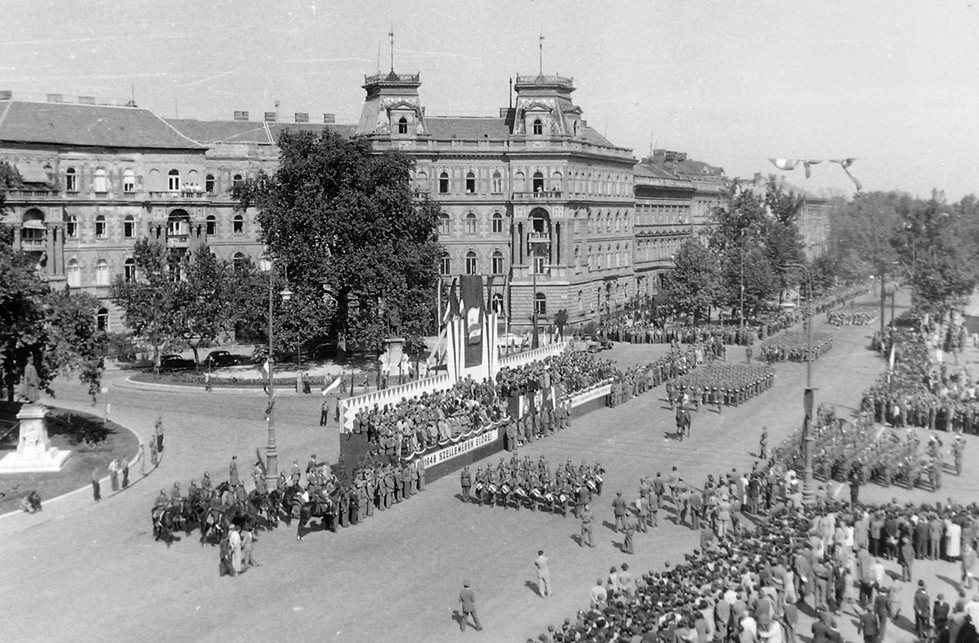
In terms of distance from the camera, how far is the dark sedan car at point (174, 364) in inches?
2180

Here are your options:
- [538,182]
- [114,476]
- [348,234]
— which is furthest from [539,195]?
[114,476]

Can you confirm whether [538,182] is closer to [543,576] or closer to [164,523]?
[164,523]

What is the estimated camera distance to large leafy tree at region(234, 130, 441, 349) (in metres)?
52.5

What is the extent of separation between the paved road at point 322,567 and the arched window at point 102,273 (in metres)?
34.9

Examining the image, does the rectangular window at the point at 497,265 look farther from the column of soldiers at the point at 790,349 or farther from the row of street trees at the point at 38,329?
the row of street trees at the point at 38,329

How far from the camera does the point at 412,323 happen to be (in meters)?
54.0

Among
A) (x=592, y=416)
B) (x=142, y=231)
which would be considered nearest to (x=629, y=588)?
(x=592, y=416)

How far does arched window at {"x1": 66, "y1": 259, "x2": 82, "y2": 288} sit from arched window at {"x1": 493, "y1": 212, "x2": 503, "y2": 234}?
94.7ft

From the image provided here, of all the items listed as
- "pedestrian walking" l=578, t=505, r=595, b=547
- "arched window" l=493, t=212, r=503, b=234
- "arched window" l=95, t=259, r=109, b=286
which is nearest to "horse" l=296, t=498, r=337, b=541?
"pedestrian walking" l=578, t=505, r=595, b=547

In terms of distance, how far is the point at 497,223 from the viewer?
76562 mm

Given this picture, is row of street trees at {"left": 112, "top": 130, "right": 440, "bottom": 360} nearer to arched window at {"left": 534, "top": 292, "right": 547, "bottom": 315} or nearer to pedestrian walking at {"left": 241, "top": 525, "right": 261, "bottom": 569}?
arched window at {"left": 534, "top": 292, "right": 547, "bottom": 315}

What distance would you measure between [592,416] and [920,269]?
117ft

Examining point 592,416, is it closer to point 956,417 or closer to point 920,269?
point 956,417

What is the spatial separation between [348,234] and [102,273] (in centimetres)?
2412
